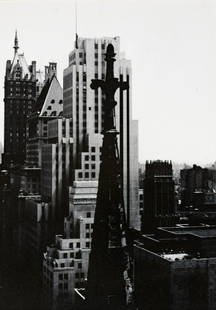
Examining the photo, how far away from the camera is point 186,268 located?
3058 cm

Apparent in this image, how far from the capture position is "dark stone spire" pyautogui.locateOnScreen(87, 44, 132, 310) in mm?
16062

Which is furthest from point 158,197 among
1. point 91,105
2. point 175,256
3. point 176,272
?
point 176,272

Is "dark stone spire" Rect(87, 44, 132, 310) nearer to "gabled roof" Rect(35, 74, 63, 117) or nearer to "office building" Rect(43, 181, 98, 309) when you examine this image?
"office building" Rect(43, 181, 98, 309)

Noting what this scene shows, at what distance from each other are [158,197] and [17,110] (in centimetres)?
2671

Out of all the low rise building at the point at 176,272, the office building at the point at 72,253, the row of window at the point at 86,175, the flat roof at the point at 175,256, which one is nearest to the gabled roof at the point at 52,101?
the row of window at the point at 86,175

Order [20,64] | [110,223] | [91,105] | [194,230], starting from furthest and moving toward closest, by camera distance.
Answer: [20,64] < [91,105] < [194,230] < [110,223]

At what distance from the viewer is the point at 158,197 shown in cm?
5225

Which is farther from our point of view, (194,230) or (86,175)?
(86,175)

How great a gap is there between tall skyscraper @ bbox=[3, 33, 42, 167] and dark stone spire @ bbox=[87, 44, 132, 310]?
1852 inches

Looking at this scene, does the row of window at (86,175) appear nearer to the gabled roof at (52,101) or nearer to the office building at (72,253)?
Answer: the office building at (72,253)

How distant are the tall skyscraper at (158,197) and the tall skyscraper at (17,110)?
2083 cm

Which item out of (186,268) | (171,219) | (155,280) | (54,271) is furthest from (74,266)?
(171,219)

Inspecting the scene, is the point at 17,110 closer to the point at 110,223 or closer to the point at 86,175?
the point at 86,175

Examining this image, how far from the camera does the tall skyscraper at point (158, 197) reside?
50375 mm
